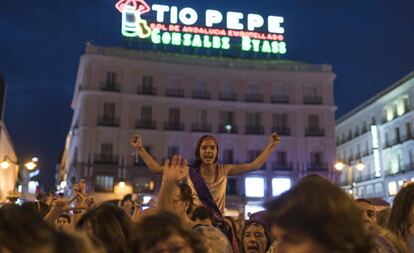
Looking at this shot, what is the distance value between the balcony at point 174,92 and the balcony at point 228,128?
211 inches

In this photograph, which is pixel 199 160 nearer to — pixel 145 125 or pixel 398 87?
pixel 145 125

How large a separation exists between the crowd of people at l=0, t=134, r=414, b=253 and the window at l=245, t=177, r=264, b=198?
4225cm

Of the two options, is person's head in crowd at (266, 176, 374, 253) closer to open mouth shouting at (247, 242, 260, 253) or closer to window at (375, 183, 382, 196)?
open mouth shouting at (247, 242, 260, 253)

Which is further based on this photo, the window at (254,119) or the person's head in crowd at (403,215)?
the window at (254,119)

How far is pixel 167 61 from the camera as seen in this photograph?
47750 millimetres

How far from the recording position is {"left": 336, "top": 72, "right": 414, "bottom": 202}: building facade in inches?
1912

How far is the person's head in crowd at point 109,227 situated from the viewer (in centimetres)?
308

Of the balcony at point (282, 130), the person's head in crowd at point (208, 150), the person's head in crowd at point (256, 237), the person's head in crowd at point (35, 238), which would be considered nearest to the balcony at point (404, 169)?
the balcony at point (282, 130)

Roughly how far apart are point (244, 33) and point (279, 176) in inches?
639

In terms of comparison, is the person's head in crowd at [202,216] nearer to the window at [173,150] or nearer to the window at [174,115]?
the window at [173,150]

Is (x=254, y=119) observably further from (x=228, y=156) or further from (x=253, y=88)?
(x=228, y=156)

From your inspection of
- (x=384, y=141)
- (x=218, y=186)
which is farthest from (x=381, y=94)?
(x=218, y=186)

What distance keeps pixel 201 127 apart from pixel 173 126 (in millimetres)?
2948

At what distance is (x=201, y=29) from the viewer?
49906 mm
